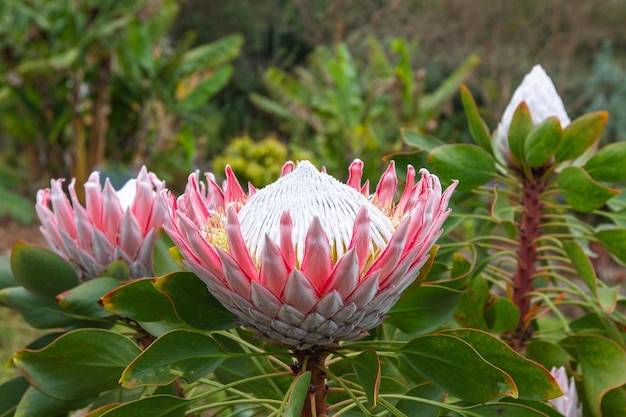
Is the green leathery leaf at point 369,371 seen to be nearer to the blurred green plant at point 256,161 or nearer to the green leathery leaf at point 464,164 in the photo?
the green leathery leaf at point 464,164

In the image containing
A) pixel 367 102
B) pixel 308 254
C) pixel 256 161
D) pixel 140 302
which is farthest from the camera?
pixel 256 161

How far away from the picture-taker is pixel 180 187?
10062mm

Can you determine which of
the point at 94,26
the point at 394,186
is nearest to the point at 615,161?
the point at 394,186

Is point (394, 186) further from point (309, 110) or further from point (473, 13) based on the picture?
point (473, 13)

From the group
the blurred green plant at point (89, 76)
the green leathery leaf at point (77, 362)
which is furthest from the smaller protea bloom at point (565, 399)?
the blurred green plant at point (89, 76)

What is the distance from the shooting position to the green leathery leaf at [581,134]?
919mm

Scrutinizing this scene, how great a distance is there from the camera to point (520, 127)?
0.97 meters

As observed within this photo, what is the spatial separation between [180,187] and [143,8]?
3.49 metres

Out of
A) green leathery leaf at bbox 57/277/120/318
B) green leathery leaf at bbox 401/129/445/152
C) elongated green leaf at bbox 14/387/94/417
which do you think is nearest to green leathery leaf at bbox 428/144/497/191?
green leathery leaf at bbox 401/129/445/152

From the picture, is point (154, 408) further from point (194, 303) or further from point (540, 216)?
point (540, 216)

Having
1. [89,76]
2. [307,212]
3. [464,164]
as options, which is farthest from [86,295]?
[89,76]

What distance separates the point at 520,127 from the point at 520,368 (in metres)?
0.46

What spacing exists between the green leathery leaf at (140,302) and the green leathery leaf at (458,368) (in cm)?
28

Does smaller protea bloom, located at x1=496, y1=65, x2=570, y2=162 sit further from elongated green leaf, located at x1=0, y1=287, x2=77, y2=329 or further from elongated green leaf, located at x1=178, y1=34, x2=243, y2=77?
elongated green leaf, located at x1=178, y1=34, x2=243, y2=77
